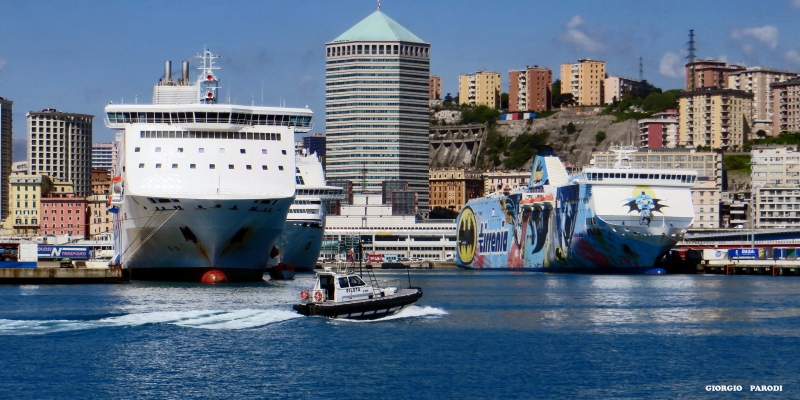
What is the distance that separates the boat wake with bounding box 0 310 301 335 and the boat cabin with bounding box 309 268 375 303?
1.70 meters

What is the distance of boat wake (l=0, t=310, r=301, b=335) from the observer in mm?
46531

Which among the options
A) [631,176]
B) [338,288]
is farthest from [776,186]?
[338,288]

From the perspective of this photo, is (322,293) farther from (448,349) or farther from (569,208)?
(569,208)

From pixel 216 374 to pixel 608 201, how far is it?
72.4 meters

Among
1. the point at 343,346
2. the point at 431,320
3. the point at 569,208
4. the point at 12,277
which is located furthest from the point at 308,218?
the point at 343,346

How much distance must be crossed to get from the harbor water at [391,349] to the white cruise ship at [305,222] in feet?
142

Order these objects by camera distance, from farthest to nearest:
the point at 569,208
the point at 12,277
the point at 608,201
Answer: the point at 569,208
the point at 608,201
the point at 12,277

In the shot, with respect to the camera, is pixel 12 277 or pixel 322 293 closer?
pixel 322 293

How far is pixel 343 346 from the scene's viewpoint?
139 feet

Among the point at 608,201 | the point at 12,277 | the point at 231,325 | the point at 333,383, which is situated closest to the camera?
the point at 333,383

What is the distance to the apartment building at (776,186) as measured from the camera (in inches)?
6614

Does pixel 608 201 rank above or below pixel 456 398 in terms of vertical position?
above

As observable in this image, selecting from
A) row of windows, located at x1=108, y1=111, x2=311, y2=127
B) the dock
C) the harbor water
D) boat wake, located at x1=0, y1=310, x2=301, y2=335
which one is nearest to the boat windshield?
the harbor water

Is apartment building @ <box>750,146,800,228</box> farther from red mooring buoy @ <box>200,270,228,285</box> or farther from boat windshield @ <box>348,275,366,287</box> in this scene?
boat windshield @ <box>348,275,366,287</box>
